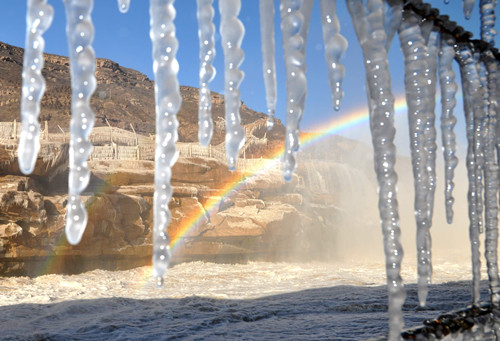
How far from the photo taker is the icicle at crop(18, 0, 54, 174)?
104 cm

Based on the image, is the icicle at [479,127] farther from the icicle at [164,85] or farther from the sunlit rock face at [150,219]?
the sunlit rock face at [150,219]

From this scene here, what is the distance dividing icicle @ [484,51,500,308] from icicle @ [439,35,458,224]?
408 millimetres

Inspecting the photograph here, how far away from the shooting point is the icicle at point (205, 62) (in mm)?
1243

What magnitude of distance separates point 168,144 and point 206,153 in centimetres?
1624

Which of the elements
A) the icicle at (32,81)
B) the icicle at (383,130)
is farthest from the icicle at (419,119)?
the icicle at (32,81)

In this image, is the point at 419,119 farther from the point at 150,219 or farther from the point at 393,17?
the point at 150,219

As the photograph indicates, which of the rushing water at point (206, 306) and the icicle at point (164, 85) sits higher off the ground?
the icicle at point (164, 85)

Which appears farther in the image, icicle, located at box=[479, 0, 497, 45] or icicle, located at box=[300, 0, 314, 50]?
icicle, located at box=[479, 0, 497, 45]

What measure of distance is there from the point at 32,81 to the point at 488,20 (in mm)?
2283

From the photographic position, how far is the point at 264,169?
17641 mm

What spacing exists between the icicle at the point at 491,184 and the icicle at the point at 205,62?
1.49 metres

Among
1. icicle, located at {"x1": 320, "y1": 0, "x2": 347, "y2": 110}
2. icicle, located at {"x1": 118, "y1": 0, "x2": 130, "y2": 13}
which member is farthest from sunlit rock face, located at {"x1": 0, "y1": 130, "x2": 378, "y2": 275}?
icicle, located at {"x1": 320, "y1": 0, "x2": 347, "y2": 110}

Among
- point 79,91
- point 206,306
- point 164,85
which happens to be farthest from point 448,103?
point 206,306

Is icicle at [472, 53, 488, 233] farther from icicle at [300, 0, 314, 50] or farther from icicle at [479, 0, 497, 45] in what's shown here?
icicle at [300, 0, 314, 50]
